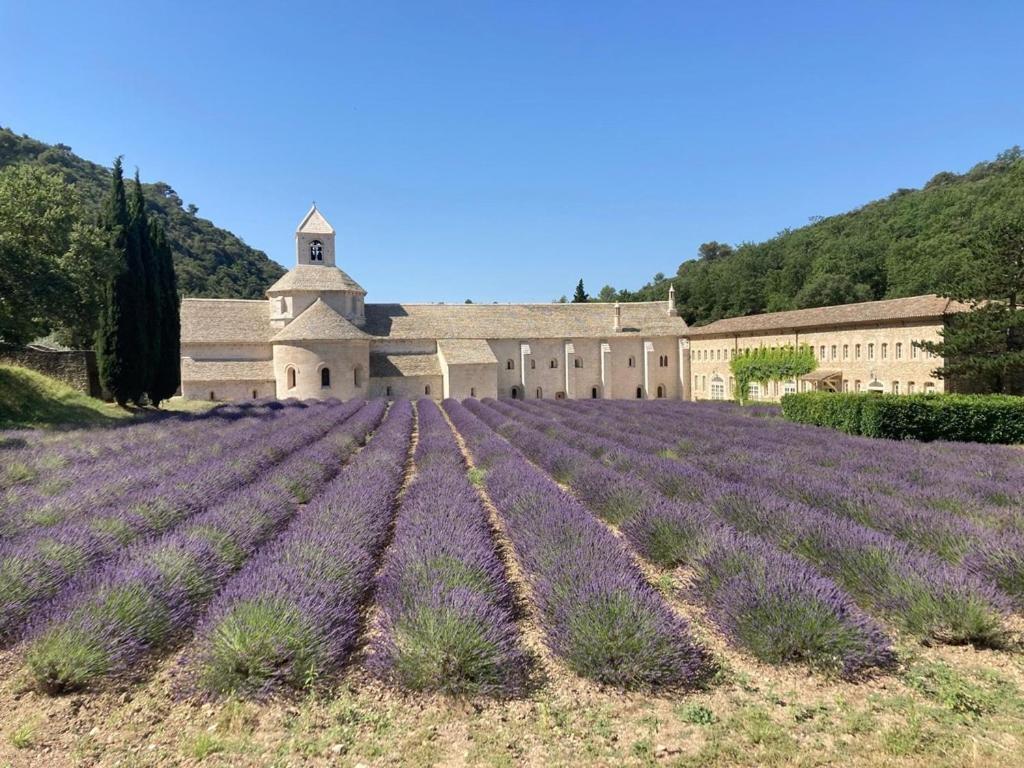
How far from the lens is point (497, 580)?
4602mm

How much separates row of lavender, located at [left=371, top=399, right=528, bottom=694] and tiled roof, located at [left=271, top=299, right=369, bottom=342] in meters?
28.4

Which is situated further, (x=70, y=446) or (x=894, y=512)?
(x=70, y=446)

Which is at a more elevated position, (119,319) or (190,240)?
(190,240)

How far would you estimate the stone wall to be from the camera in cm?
2083

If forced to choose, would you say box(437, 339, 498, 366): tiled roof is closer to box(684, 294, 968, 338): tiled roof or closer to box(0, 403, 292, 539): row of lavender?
box(684, 294, 968, 338): tiled roof

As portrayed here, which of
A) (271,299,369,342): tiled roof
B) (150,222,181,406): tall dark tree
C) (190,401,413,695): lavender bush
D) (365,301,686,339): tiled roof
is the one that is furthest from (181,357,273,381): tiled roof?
(190,401,413,695): lavender bush

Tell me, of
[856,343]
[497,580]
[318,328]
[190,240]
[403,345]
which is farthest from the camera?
[190,240]

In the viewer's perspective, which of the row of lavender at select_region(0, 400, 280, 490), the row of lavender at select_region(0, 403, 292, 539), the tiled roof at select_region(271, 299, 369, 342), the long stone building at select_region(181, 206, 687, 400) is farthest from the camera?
the long stone building at select_region(181, 206, 687, 400)

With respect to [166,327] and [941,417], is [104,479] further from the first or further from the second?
[166,327]

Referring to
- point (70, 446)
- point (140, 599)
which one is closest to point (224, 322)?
point (70, 446)

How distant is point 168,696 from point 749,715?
3.24 meters

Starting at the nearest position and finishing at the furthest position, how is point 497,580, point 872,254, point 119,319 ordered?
point 497,580
point 119,319
point 872,254

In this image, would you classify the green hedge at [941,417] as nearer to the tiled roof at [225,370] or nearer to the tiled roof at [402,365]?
the tiled roof at [402,365]

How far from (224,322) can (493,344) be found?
17345 millimetres
